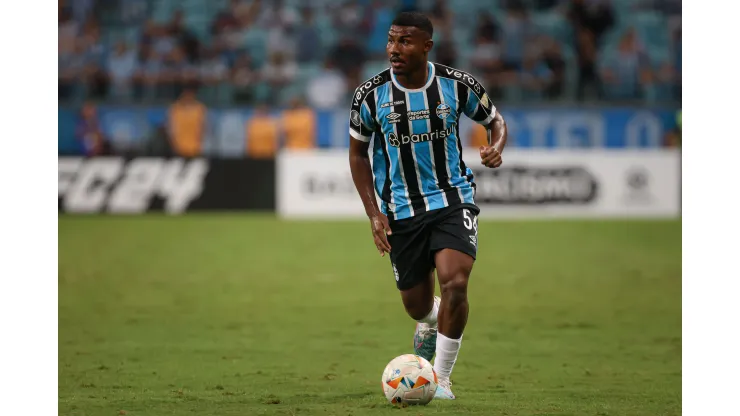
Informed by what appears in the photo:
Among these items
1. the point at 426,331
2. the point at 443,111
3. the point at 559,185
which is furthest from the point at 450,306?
the point at 559,185

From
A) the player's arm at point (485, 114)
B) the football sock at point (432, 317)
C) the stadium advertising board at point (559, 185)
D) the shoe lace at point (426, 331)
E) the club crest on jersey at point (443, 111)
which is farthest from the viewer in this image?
the stadium advertising board at point (559, 185)

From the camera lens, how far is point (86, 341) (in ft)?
31.6

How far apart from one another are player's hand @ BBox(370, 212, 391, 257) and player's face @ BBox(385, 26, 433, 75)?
3.09ft

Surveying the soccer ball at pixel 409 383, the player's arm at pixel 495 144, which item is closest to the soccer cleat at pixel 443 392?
the soccer ball at pixel 409 383

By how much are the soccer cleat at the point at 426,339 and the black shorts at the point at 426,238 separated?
458 millimetres

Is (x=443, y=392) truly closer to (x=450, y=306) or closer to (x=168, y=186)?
(x=450, y=306)

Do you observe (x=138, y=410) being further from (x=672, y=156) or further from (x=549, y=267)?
(x=672, y=156)

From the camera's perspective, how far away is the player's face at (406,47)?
7.04 metres

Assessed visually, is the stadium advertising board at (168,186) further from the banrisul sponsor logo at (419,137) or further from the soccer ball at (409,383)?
the soccer ball at (409,383)

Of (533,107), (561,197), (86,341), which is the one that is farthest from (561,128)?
(86,341)

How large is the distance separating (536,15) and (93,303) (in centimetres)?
1763

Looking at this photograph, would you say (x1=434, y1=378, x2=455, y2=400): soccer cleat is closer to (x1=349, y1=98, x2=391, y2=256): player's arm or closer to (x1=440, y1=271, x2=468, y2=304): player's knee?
(x1=440, y1=271, x2=468, y2=304): player's knee
